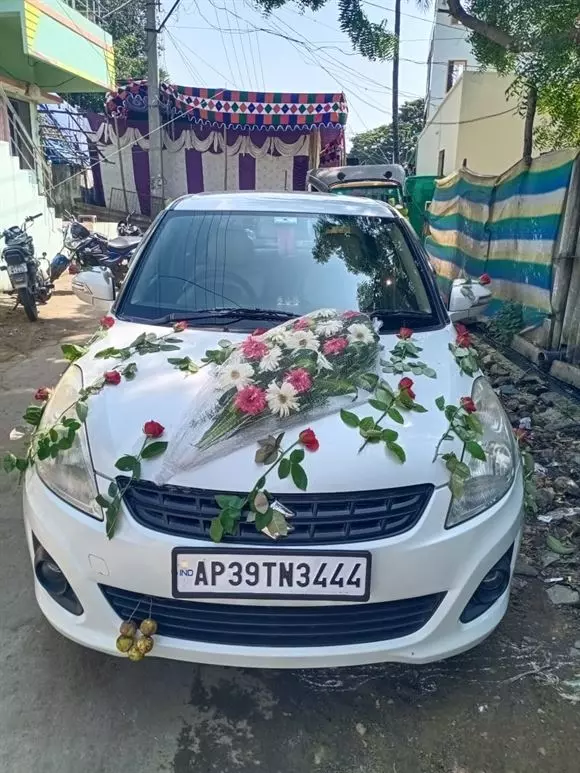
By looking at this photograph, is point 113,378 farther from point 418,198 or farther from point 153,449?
point 418,198

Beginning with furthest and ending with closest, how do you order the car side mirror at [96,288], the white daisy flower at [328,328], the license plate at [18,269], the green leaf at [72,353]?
1. the license plate at [18,269]
2. the car side mirror at [96,288]
3. the green leaf at [72,353]
4. the white daisy flower at [328,328]

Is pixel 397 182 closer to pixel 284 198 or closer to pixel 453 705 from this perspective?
pixel 284 198

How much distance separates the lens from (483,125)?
56.9 ft

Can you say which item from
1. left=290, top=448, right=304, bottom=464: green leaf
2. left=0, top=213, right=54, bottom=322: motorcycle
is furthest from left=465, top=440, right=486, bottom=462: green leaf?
left=0, top=213, right=54, bottom=322: motorcycle

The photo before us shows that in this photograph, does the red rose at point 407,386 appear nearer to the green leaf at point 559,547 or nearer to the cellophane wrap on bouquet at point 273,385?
the cellophane wrap on bouquet at point 273,385

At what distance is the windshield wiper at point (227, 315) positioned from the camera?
9.54 ft

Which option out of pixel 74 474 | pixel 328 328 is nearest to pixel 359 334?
pixel 328 328

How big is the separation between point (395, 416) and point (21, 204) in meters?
9.15

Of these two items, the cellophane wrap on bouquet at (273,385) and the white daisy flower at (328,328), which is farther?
the white daisy flower at (328,328)

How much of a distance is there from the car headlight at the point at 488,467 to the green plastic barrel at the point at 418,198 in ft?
38.1

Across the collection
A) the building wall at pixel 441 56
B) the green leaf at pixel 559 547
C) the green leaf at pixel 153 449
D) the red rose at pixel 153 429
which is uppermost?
the building wall at pixel 441 56

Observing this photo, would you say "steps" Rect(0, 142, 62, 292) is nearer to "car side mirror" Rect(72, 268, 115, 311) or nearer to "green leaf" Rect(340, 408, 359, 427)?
"car side mirror" Rect(72, 268, 115, 311)

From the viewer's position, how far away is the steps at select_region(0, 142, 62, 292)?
29.4 feet

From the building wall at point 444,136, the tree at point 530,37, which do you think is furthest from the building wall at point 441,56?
the tree at point 530,37
